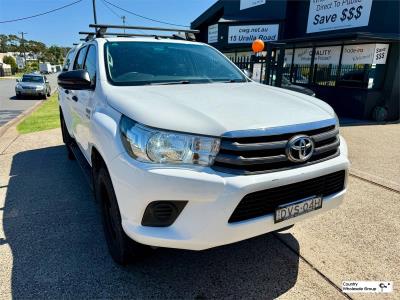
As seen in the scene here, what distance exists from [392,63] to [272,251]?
10.6 metres

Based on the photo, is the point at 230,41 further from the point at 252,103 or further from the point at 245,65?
the point at 252,103

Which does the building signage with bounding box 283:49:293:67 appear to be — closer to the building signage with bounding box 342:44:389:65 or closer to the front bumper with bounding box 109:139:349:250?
the building signage with bounding box 342:44:389:65

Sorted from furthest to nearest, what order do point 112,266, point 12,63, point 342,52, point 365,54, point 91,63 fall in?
point 12,63
point 342,52
point 365,54
point 91,63
point 112,266

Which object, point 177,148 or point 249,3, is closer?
point 177,148

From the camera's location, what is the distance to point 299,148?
86.3 inches

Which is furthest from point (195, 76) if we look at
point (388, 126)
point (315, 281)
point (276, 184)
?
point (388, 126)

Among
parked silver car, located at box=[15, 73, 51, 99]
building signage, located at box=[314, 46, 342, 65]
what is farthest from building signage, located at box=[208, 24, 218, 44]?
parked silver car, located at box=[15, 73, 51, 99]

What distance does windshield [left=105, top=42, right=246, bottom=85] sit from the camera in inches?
122

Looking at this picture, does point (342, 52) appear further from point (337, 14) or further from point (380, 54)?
point (337, 14)

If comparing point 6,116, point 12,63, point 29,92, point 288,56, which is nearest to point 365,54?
point 288,56

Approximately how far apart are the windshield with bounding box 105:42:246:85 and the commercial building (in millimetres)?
7975

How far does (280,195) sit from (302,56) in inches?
488

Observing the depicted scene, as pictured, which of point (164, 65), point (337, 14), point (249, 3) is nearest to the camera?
point (164, 65)

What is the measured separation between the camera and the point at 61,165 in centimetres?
557
